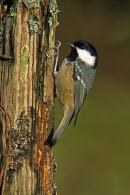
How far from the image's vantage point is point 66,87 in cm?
278

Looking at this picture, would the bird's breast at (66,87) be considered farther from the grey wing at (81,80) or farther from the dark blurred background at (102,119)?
the dark blurred background at (102,119)

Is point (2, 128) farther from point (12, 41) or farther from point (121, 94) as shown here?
point (121, 94)

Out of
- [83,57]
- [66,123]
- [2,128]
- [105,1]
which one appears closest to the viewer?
[2,128]

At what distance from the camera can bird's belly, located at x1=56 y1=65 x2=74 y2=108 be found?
2.65m

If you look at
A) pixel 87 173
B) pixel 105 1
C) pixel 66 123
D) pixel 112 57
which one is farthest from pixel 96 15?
pixel 66 123

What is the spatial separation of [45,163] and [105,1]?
93.3 inches

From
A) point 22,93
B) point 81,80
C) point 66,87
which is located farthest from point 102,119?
point 22,93

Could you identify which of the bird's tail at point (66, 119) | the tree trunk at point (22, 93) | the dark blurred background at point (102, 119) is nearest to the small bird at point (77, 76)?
the bird's tail at point (66, 119)

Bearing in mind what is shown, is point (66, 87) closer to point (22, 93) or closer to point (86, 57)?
point (86, 57)

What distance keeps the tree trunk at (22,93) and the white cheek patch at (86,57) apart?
0.63 meters

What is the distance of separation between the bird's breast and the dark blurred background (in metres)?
1.45

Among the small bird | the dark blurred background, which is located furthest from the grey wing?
the dark blurred background

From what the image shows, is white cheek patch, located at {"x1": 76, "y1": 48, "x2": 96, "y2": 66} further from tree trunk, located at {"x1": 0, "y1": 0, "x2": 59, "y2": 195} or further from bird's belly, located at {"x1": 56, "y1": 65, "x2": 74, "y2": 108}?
tree trunk, located at {"x1": 0, "y1": 0, "x2": 59, "y2": 195}

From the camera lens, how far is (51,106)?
2.35 metres
